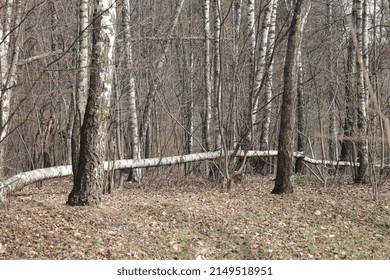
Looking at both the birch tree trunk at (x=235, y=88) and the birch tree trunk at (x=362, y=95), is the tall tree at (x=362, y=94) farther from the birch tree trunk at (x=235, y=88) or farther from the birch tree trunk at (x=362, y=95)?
the birch tree trunk at (x=235, y=88)

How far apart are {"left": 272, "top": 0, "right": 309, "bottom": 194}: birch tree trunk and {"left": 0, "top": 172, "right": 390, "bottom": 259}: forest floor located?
50cm

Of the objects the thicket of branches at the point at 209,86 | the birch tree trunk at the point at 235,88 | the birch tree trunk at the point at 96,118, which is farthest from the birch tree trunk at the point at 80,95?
the birch tree trunk at the point at 235,88

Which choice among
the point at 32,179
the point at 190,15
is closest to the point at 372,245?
the point at 32,179

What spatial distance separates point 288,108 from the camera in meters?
10.5

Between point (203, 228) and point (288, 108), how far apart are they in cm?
372

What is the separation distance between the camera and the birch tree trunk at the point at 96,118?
7.73 metres

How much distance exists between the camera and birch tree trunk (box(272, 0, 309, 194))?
410 inches

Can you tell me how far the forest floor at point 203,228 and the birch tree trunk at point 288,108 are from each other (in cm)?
50

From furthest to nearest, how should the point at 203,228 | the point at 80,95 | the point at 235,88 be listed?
the point at 235,88 < the point at 80,95 < the point at 203,228

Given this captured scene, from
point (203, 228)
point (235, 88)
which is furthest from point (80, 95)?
point (235, 88)

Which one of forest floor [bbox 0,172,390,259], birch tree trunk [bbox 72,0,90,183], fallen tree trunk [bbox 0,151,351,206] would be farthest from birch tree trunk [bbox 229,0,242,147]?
birch tree trunk [bbox 72,0,90,183]

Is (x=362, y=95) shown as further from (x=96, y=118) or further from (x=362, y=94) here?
(x=96, y=118)

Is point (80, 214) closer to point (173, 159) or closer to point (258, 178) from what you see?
point (173, 159)

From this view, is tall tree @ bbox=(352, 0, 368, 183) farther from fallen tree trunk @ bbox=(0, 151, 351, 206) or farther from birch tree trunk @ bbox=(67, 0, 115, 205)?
birch tree trunk @ bbox=(67, 0, 115, 205)
